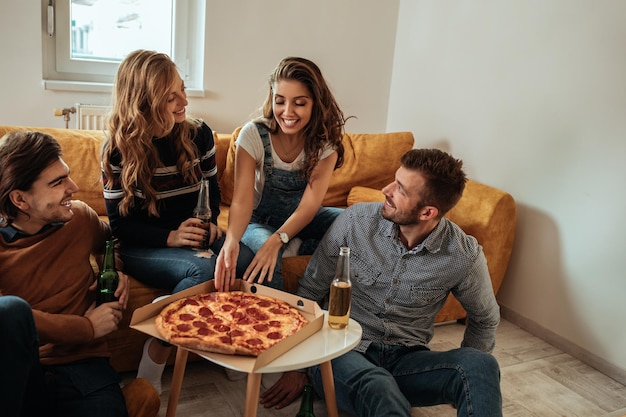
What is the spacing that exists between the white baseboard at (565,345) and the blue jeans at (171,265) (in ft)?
5.08

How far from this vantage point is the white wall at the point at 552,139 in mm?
2592

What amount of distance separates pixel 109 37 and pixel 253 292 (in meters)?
2.24

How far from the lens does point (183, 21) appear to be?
3559 mm

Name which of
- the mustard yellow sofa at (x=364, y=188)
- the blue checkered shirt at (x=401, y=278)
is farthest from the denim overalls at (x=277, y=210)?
the blue checkered shirt at (x=401, y=278)

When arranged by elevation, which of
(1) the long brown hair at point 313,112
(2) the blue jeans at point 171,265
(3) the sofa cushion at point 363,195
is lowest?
(2) the blue jeans at point 171,265

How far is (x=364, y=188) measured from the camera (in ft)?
10.6

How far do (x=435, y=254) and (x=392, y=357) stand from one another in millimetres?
358

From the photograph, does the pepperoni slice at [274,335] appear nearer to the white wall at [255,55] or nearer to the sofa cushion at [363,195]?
the sofa cushion at [363,195]

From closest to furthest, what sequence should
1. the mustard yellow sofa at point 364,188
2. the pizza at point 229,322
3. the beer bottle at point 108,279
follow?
the pizza at point 229,322
the beer bottle at point 108,279
the mustard yellow sofa at point 364,188

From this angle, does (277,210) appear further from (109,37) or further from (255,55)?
(109,37)

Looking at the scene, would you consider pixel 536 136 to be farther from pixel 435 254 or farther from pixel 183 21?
pixel 183 21

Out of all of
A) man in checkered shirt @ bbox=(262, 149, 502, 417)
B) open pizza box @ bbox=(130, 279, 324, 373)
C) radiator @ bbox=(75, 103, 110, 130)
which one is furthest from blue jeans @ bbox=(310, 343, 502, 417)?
radiator @ bbox=(75, 103, 110, 130)

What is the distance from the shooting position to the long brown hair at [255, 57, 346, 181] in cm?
221

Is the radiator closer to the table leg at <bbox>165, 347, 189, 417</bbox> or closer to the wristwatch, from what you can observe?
the wristwatch
